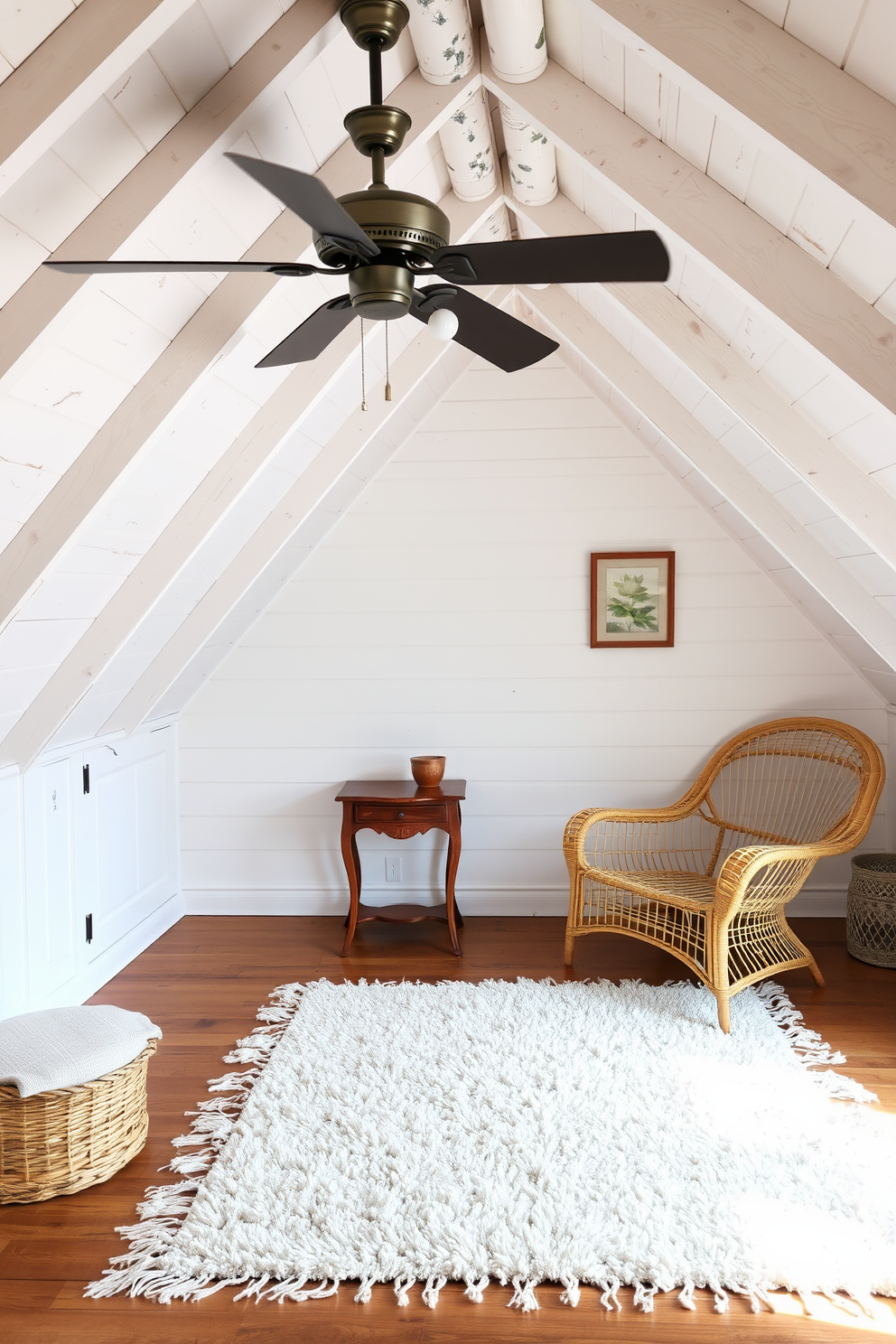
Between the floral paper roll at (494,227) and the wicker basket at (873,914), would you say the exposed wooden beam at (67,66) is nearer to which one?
the floral paper roll at (494,227)

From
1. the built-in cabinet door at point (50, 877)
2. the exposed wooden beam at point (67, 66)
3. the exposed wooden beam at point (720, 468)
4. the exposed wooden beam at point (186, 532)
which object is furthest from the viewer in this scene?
the exposed wooden beam at point (720, 468)

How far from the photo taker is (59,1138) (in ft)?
7.61

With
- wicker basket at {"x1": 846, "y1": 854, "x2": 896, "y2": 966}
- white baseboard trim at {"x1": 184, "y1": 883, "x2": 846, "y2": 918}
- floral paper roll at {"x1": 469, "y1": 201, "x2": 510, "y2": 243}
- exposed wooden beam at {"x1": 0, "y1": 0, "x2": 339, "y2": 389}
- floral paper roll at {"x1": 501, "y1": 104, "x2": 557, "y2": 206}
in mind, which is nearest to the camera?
exposed wooden beam at {"x1": 0, "y1": 0, "x2": 339, "y2": 389}

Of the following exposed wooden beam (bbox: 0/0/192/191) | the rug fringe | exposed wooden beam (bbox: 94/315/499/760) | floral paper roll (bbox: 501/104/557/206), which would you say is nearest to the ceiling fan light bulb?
exposed wooden beam (bbox: 0/0/192/191)

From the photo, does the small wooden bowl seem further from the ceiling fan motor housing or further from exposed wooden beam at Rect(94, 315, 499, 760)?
the ceiling fan motor housing

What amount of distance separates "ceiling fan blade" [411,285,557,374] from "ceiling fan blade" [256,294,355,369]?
126 millimetres

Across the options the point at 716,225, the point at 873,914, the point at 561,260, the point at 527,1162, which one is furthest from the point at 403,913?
the point at 561,260

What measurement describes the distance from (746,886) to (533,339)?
6.84ft

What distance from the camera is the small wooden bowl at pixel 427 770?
413 cm

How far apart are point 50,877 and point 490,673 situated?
6.78ft

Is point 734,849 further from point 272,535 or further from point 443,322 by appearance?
point 443,322

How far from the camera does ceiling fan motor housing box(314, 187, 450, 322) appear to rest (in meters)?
1.54

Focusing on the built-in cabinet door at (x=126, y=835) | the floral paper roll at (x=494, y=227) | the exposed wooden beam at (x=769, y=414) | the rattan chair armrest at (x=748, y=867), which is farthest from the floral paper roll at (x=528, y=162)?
the built-in cabinet door at (x=126, y=835)

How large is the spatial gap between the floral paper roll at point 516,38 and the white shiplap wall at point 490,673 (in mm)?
2351
